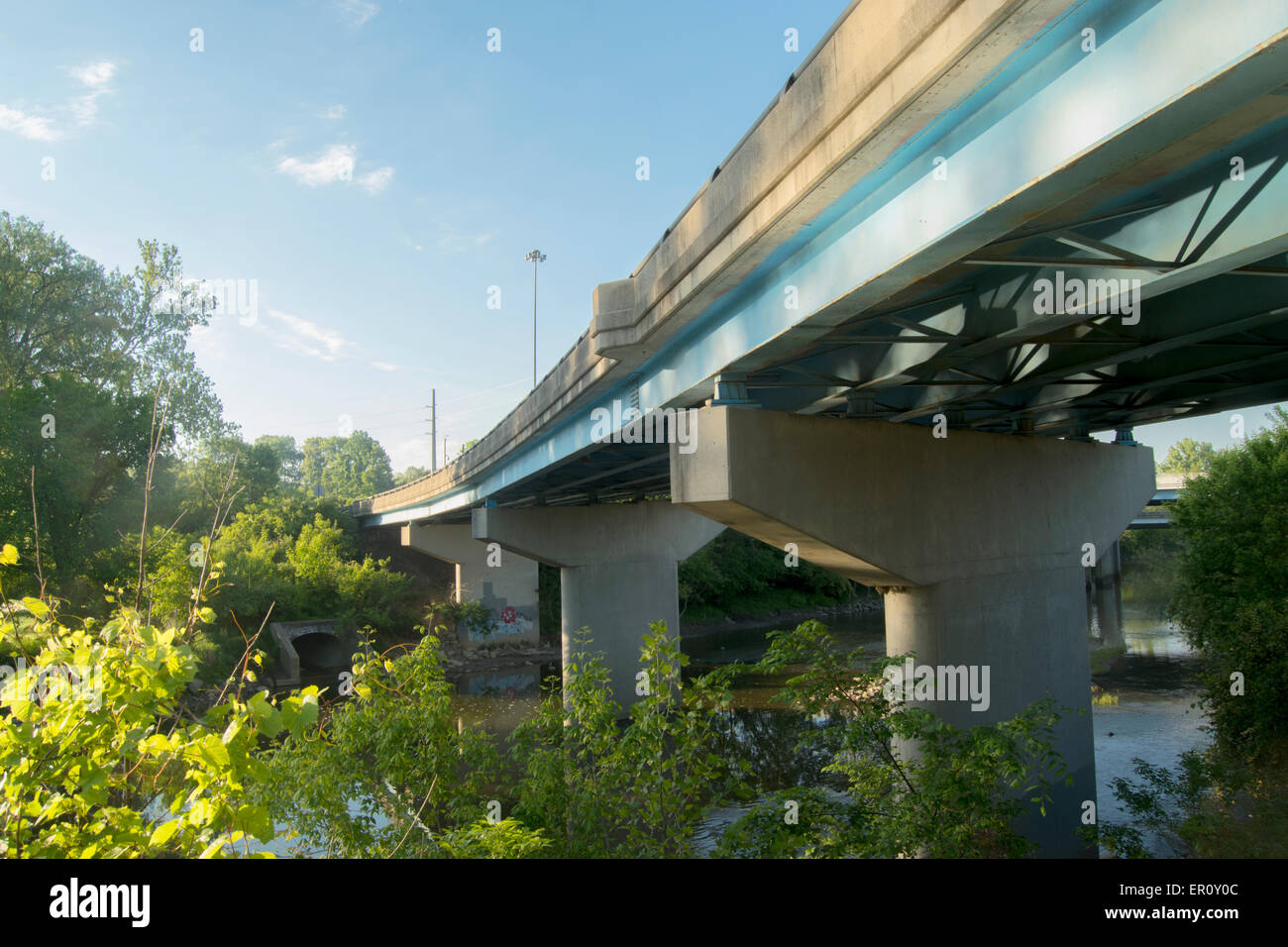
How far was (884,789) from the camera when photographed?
7828 mm

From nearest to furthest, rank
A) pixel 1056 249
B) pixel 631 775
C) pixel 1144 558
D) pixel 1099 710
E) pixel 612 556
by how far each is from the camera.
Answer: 1. pixel 1056 249
2. pixel 631 775
3. pixel 1099 710
4. pixel 612 556
5. pixel 1144 558

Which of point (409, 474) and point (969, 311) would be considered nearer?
point (969, 311)

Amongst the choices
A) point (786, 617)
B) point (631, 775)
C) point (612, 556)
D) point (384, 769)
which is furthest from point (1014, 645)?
point (786, 617)

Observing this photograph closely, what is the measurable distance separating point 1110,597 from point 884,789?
157 feet

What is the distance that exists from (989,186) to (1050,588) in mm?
9660

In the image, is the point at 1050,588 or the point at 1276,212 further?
the point at 1050,588

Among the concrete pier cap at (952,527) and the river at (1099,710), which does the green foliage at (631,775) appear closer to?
the concrete pier cap at (952,527)

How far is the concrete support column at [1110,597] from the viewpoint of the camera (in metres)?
35.2

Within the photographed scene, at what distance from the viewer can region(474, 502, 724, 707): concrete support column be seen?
25812mm

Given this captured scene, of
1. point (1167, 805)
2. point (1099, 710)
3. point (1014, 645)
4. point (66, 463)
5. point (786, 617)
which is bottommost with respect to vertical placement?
point (1167, 805)

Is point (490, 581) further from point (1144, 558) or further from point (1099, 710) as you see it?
point (1144, 558)
